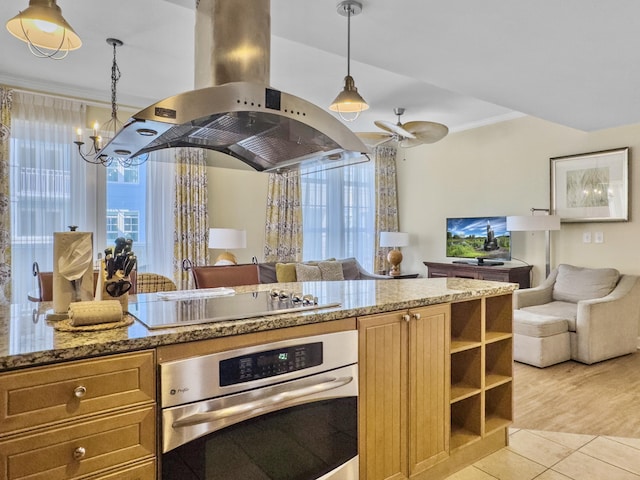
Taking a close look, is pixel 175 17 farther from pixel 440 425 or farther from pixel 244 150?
pixel 440 425

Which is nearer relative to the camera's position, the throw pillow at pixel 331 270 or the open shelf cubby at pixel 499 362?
the open shelf cubby at pixel 499 362

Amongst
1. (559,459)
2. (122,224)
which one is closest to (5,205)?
(122,224)

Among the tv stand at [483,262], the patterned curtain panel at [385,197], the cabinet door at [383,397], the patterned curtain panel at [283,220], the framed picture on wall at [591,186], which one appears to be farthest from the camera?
the patterned curtain panel at [385,197]

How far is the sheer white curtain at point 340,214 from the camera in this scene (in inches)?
244

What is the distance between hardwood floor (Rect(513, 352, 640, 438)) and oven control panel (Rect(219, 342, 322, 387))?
187 centimetres

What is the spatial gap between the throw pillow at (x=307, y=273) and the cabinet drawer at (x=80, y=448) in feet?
11.6

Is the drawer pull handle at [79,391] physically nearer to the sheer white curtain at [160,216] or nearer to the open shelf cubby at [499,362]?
the open shelf cubby at [499,362]

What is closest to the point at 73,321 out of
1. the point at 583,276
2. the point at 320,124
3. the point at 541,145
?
the point at 320,124

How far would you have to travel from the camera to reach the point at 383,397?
185cm

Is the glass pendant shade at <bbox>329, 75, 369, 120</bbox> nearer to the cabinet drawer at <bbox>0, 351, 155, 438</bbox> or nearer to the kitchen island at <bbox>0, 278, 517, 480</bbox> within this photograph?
the kitchen island at <bbox>0, 278, 517, 480</bbox>

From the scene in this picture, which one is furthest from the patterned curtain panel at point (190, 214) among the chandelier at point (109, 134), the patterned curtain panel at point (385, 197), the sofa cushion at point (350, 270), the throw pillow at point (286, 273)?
the patterned curtain panel at point (385, 197)

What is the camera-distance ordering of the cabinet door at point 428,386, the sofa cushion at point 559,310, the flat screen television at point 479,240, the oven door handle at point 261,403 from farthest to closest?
the flat screen television at point 479,240 → the sofa cushion at point 559,310 → the cabinet door at point 428,386 → the oven door handle at point 261,403

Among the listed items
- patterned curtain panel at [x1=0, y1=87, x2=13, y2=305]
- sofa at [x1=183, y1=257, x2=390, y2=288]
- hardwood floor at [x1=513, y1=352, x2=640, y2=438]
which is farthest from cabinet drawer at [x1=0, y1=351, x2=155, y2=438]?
patterned curtain panel at [x1=0, y1=87, x2=13, y2=305]

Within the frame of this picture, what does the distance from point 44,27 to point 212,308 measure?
1592 mm
